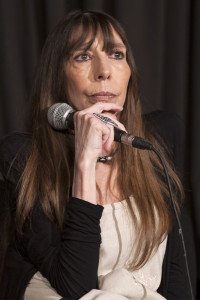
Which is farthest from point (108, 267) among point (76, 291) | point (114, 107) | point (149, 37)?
point (149, 37)

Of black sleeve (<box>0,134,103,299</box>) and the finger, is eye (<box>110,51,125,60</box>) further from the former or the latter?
black sleeve (<box>0,134,103,299</box>)

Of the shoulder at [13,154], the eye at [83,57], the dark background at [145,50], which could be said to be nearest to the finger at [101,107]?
the eye at [83,57]

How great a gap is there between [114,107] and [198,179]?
72 cm

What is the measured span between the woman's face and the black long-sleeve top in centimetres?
23

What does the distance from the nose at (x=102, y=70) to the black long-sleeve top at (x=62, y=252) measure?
30cm

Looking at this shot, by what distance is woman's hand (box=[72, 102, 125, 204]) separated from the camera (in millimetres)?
1070

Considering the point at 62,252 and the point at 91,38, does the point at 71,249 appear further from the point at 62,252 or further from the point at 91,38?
the point at 91,38

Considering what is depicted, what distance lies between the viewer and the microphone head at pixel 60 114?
1.15 m

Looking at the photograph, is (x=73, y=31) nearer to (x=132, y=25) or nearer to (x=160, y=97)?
(x=132, y=25)

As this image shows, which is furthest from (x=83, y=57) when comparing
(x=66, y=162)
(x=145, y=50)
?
(x=145, y=50)

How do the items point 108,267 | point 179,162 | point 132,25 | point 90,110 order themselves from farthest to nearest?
1. point 132,25
2. point 179,162
3. point 108,267
4. point 90,110

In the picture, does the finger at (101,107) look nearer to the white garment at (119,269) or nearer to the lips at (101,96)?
the lips at (101,96)

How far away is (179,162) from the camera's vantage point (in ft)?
5.01

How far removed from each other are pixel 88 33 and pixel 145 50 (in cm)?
50
